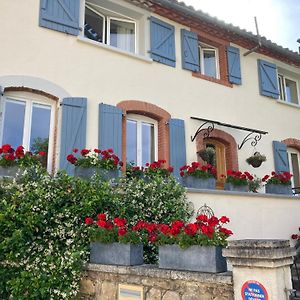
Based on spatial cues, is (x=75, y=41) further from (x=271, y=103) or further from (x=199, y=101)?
(x=271, y=103)

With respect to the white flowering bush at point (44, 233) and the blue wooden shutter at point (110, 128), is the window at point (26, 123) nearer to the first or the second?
the blue wooden shutter at point (110, 128)

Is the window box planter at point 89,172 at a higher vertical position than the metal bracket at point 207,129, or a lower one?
lower

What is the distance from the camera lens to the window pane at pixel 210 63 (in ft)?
32.9

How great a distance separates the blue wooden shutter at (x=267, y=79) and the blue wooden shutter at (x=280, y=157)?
1517 millimetres

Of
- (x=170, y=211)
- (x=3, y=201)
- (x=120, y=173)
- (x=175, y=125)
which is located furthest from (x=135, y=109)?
(x=3, y=201)

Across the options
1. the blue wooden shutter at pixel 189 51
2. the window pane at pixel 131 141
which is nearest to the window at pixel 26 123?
the window pane at pixel 131 141

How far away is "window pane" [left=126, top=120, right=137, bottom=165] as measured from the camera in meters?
7.93

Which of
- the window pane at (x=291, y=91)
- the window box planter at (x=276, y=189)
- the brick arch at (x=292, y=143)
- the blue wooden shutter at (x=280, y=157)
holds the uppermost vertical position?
the window pane at (x=291, y=91)

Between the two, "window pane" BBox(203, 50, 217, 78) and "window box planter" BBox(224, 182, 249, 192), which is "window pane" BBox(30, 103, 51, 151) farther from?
"window pane" BBox(203, 50, 217, 78)

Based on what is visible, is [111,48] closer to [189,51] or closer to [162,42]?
[162,42]

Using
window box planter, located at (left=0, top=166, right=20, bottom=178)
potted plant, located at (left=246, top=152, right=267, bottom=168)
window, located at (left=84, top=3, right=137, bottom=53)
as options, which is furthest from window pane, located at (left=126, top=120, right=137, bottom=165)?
potted plant, located at (left=246, top=152, right=267, bottom=168)

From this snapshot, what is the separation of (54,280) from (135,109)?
4.25m

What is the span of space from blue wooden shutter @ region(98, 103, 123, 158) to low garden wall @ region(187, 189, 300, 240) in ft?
5.66

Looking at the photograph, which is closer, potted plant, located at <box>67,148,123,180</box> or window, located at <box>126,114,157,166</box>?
potted plant, located at <box>67,148,123,180</box>
